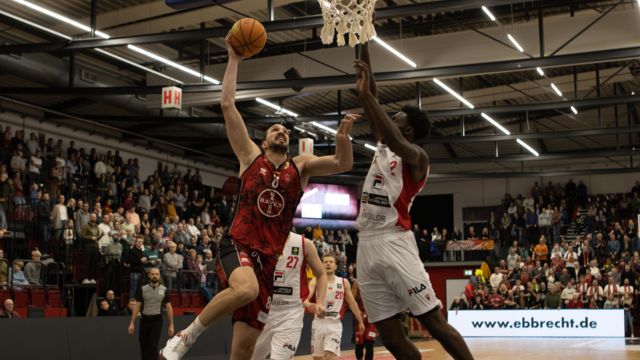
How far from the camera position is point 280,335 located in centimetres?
756

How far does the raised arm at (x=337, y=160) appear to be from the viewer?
6.08 metres

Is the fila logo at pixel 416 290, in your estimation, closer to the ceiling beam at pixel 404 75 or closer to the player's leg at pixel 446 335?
the player's leg at pixel 446 335

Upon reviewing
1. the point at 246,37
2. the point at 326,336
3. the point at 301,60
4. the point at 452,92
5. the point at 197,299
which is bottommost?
the point at 197,299

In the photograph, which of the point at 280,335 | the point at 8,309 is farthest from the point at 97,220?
the point at 280,335

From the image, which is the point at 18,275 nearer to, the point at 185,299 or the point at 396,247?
the point at 185,299

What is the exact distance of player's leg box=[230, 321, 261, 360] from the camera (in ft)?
20.0

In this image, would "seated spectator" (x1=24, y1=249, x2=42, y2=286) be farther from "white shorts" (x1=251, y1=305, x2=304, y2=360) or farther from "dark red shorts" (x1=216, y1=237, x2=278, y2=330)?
"dark red shorts" (x1=216, y1=237, x2=278, y2=330)

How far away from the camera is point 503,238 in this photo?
37719 mm

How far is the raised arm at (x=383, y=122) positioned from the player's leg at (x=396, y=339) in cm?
128

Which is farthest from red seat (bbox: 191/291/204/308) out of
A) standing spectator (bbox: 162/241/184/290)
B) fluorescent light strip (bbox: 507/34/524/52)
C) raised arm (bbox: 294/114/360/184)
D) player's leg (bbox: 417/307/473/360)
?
player's leg (bbox: 417/307/473/360)

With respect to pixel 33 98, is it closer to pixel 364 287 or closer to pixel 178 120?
pixel 178 120

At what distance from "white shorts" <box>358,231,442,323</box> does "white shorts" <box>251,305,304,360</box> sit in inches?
60.1

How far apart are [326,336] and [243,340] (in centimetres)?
539

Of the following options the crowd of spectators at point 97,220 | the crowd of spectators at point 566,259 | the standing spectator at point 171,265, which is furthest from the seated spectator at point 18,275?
the crowd of spectators at point 566,259
